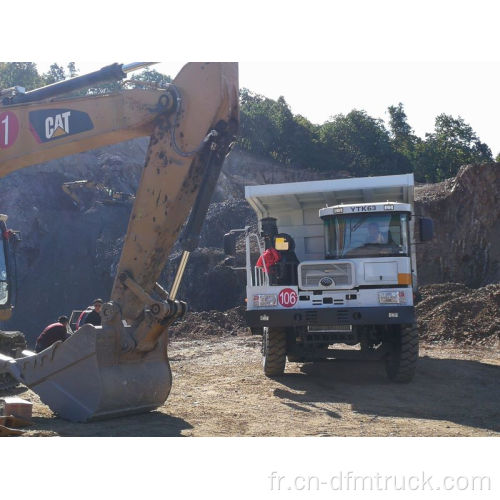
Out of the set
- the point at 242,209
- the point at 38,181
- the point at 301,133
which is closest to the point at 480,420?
the point at 242,209

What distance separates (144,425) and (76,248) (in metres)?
24.0

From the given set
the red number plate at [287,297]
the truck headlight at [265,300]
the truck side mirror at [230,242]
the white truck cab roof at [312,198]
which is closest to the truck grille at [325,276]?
the red number plate at [287,297]

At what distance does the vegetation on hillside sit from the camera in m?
45.9

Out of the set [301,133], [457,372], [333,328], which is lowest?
[457,372]

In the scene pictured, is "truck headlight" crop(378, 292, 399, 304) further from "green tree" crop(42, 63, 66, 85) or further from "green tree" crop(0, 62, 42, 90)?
"green tree" crop(42, 63, 66, 85)

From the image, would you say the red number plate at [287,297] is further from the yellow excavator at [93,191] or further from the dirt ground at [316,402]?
the yellow excavator at [93,191]

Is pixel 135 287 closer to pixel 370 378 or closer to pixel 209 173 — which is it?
pixel 209 173

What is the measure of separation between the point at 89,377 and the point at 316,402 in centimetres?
362

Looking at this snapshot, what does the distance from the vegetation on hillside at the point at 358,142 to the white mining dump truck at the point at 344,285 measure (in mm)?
34151

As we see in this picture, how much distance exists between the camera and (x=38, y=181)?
33.7m

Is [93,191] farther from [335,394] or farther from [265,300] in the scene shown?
[335,394]

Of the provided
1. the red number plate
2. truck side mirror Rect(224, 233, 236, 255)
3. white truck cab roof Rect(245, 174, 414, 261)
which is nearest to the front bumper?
the red number plate

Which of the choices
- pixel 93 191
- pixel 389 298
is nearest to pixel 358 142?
pixel 93 191

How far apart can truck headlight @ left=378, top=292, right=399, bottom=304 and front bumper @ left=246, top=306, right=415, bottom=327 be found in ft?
0.33
